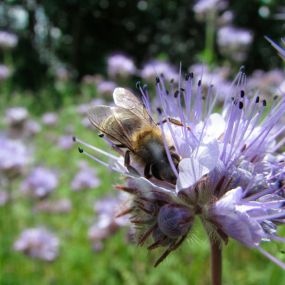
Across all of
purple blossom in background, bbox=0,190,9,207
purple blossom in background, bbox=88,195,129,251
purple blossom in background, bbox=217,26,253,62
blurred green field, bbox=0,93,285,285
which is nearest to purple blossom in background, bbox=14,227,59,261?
blurred green field, bbox=0,93,285,285

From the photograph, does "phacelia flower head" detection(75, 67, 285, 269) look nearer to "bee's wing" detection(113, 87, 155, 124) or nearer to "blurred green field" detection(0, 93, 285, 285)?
"bee's wing" detection(113, 87, 155, 124)

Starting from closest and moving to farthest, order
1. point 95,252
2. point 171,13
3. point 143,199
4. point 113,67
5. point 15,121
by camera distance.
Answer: point 143,199
point 95,252
point 15,121
point 113,67
point 171,13

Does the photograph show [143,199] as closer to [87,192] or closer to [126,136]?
[126,136]

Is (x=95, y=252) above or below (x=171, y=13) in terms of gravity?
above

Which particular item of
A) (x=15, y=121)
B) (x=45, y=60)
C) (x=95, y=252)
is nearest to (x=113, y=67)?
(x=15, y=121)

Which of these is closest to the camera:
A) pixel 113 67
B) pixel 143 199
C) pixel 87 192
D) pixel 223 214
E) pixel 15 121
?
pixel 223 214

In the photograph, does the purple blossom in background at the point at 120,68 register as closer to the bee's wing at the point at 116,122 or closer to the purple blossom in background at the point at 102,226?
the purple blossom in background at the point at 102,226

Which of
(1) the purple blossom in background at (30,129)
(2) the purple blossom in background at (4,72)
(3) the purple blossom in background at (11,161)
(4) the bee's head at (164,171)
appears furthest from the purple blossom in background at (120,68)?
(4) the bee's head at (164,171)
